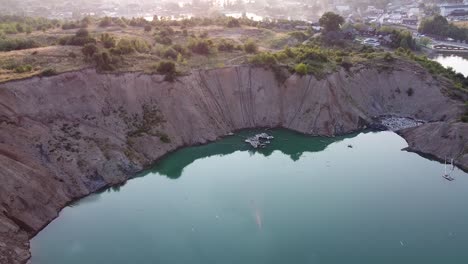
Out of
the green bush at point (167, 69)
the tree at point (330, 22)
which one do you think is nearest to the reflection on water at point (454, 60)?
the tree at point (330, 22)

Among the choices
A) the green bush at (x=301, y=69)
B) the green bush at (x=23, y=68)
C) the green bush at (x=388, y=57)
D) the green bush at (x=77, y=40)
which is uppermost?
the green bush at (x=77, y=40)

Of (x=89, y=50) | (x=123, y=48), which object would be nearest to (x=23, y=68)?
A: (x=89, y=50)

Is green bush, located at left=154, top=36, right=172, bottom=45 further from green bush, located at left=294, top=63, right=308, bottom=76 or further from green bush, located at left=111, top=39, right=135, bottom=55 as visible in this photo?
green bush, located at left=294, top=63, right=308, bottom=76

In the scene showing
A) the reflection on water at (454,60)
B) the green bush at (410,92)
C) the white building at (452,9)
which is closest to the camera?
the green bush at (410,92)

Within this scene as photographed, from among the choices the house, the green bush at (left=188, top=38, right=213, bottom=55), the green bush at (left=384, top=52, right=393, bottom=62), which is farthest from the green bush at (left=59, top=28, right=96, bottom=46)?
the house

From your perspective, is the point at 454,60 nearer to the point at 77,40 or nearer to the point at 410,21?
A: the point at 410,21

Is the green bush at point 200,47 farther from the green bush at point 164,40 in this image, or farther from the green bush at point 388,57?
the green bush at point 388,57
